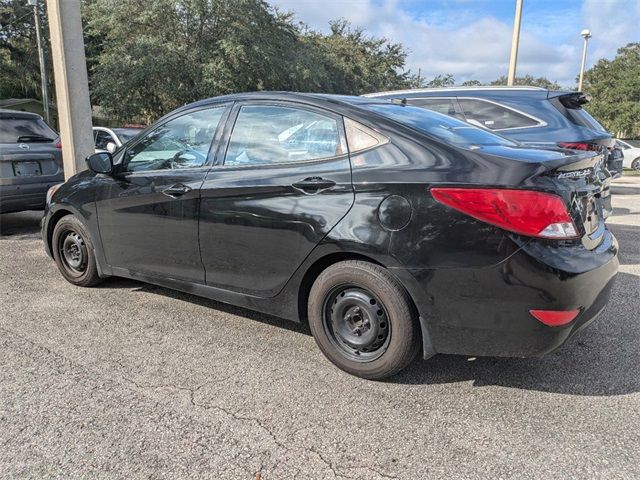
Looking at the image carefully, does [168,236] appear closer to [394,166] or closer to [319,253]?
[319,253]

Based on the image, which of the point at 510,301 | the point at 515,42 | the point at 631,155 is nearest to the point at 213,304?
the point at 510,301

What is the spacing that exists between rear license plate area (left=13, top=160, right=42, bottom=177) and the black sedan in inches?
132

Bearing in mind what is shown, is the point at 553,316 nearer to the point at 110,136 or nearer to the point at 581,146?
the point at 581,146

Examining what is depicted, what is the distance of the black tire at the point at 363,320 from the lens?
2811 millimetres

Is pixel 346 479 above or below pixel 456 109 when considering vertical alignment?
below

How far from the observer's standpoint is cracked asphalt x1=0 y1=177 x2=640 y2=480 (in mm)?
2316

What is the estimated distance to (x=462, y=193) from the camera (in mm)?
2621

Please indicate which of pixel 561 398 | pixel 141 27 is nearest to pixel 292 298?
pixel 561 398

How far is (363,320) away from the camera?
301 cm

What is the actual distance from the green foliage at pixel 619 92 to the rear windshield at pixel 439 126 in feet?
124

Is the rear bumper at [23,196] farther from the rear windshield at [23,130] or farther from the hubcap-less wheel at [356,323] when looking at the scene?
the hubcap-less wheel at [356,323]

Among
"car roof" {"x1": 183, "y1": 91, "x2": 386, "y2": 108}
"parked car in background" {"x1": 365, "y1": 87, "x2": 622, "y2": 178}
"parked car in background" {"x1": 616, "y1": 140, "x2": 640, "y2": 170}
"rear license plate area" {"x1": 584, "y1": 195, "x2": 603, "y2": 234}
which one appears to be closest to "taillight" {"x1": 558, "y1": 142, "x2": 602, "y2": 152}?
"parked car in background" {"x1": 365, "y1": 87, "x2": 622, "y2": 178}

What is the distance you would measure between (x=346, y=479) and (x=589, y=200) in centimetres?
198

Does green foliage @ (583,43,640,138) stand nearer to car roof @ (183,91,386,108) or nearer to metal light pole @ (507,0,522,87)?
metal light pole @ (507,0,522,87)
